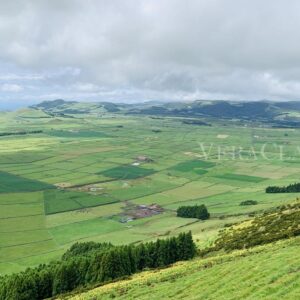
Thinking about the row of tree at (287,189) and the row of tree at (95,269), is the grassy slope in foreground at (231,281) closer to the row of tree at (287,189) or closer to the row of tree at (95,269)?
the row of tree at (95,269)

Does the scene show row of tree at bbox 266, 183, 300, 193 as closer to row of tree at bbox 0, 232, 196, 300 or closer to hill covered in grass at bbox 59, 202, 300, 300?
row of tree at bbox 0, 232, 196, 300

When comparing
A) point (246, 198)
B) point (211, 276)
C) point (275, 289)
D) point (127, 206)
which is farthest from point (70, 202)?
point (275, 289)

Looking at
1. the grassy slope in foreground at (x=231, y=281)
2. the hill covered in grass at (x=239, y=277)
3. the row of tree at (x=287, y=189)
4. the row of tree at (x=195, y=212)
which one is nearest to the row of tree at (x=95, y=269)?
the hill covered in grass at (x=239, y=277)

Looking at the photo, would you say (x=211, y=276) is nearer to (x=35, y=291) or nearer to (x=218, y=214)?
(x=35, y=291)

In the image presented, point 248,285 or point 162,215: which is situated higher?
point 248,285

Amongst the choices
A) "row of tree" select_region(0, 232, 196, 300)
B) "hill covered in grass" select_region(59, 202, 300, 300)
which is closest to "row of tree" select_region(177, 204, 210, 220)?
"row of tree" select_region(0, 232, 196, 300)

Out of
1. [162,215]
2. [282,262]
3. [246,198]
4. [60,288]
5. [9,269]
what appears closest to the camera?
[282,262]
